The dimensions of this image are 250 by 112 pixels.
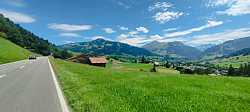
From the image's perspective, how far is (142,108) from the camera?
10648mm

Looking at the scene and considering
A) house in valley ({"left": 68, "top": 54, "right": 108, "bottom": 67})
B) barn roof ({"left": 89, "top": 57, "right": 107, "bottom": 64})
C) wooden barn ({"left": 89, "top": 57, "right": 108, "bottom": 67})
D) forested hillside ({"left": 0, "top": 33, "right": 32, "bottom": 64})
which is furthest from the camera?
barn roof ({"left": 89, "top": 57, "right": 107, "bottom": 64})

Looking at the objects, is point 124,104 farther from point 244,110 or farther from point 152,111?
point 244,110

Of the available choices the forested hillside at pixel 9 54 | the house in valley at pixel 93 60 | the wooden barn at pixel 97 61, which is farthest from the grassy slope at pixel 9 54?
the wooden barn at pixel 97 61

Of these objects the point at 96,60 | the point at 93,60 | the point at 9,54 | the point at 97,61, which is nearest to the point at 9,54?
the point at 9,54

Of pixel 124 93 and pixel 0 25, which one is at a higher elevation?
pixel 0 25

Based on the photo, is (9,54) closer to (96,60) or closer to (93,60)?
(93,60)

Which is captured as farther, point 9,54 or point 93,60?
point 93,60

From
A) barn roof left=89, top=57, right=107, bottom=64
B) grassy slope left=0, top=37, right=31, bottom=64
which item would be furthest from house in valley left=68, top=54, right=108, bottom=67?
grassy slope left=0, top=37, right=31, bottom=64

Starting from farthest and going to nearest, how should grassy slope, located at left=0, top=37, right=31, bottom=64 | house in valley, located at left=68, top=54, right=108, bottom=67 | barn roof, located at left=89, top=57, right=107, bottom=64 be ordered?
barn roof, located at left=89, top=57, right=107, bottom=64, house in valley, located at left=68, top=54, right=108, bottom=67, grassy slope, located at left=0, top=37, right=31, bottom=64

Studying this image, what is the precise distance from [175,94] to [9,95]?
689cm

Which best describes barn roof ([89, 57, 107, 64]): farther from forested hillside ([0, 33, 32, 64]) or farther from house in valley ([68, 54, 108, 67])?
forested hillside ([0, 33, 32, 64])

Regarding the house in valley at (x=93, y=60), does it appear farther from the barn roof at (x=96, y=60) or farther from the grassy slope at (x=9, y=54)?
the grassy slope at (x=9, y=54)

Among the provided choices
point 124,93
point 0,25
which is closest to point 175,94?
point 124,93

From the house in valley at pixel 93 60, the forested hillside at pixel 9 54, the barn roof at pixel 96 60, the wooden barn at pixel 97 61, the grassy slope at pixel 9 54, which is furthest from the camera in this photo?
the barn roof at pixel 96 60
